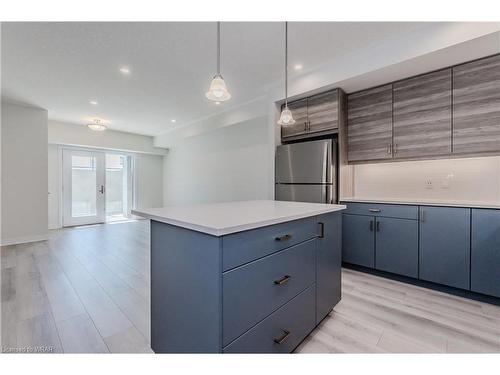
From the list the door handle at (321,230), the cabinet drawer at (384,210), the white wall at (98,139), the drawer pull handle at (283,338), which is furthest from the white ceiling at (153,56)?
the drawer pull handle at (283,338)

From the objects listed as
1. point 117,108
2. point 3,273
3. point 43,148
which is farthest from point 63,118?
point 3,273

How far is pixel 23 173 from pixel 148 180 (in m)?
3.22

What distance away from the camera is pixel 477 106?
2166 millimetres

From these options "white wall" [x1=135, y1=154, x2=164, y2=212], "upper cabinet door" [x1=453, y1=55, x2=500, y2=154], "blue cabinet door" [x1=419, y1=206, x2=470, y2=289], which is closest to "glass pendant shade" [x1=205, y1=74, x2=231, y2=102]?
"blue cabinet door" [x1=419, y1=206, x2=470, y2=289]

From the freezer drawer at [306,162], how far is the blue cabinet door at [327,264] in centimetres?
110

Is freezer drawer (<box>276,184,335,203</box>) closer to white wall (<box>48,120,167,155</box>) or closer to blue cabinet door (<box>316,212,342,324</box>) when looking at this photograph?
blue cabinet door (<box>316,212,342,324</box>)

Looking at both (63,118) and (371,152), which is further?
(63,118)

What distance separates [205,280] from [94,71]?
338 cm

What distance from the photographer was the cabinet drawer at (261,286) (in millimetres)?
953

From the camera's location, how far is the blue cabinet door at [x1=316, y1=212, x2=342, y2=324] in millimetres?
1586

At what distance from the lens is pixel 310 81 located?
2.93m

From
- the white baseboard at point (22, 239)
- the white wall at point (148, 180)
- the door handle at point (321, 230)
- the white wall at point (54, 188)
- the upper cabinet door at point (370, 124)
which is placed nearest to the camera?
the door handle at point (321, 230)

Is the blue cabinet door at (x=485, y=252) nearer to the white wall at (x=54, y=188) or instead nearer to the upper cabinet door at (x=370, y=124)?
the upper cabinet door at (x=370, y=124)
